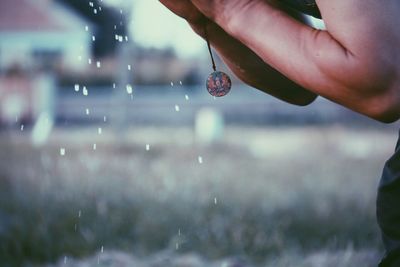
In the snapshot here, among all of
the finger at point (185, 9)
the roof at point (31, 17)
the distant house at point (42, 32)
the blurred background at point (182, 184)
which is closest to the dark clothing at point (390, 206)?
the finger at point (185, 9)

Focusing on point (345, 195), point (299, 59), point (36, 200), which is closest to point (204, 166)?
point (345, 195)

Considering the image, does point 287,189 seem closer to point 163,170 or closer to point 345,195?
point 345,195

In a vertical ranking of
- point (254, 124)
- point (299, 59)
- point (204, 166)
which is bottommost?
point (254, 124)

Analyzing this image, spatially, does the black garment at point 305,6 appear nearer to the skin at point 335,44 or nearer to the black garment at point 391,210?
the skin at point 335,44

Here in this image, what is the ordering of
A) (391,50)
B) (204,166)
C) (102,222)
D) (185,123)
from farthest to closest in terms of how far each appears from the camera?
(185,123)
(204,166)
(102,222)
(391,50)

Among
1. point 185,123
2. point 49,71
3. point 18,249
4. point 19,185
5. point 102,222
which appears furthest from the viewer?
point 49,71

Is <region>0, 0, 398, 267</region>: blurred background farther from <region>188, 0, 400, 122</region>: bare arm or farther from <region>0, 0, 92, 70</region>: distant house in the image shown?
<region>0, 0, 92, 70</region>: distant house

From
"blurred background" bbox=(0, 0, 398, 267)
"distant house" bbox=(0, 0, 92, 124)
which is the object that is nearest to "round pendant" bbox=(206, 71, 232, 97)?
"blurred background" bbox=(0, 0, 398, 267)
